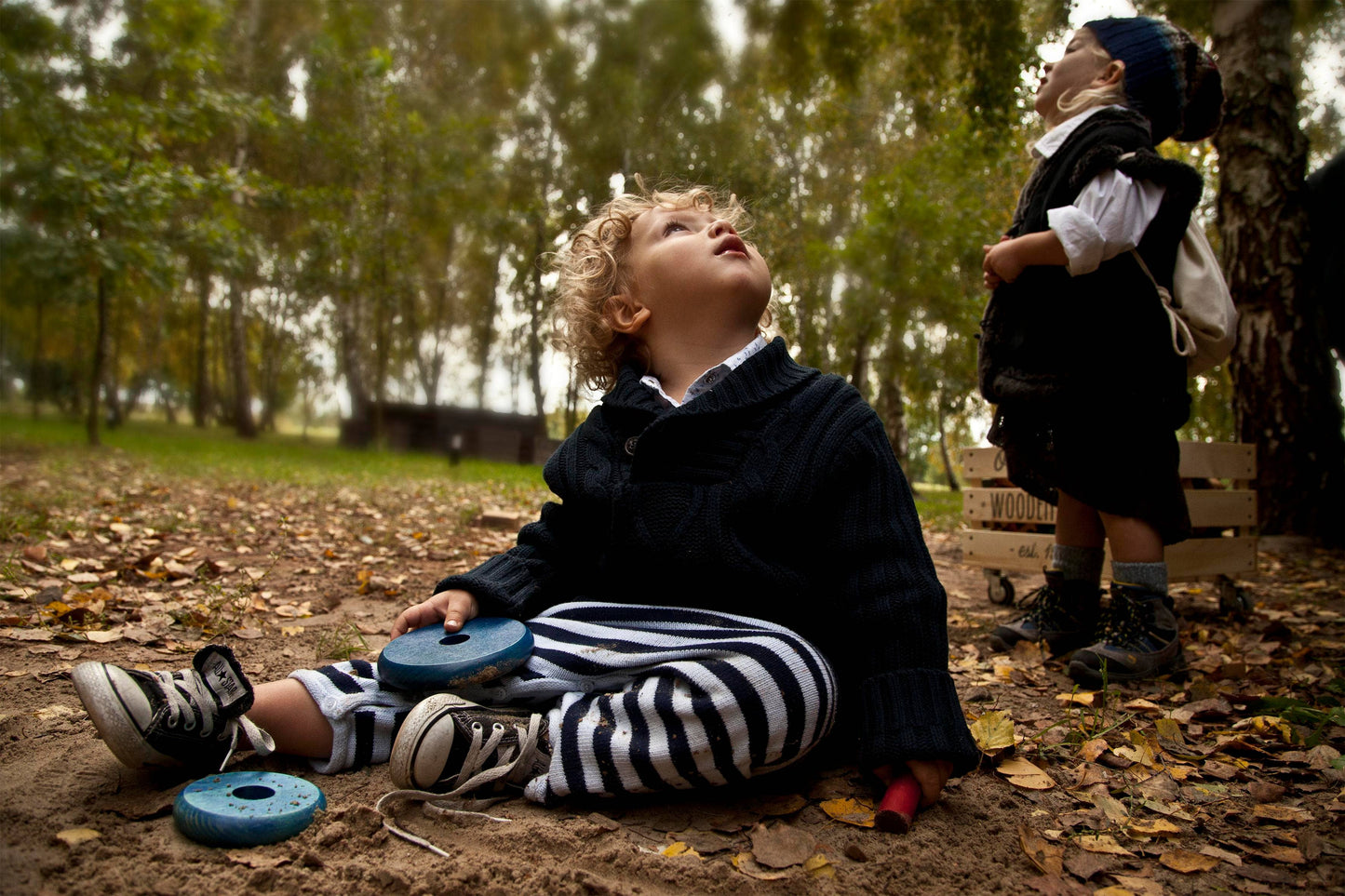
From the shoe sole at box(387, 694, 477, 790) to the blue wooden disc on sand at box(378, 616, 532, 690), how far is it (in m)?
0.08

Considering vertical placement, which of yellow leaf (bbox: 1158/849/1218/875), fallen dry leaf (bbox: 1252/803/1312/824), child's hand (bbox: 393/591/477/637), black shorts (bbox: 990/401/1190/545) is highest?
black shorts (bbox: 990/401/1190/545)

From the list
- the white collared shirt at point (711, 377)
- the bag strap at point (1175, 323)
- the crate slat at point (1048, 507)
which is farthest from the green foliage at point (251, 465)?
the bag strap at point (1175, 323)

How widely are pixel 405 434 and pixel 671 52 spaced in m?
10.9

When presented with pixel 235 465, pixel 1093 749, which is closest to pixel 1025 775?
pixel 1093 749

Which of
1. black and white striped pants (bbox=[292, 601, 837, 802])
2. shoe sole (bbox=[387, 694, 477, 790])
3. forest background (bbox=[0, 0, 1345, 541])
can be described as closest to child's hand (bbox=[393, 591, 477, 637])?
black and white striped pants (bbox=[292, 601, 837, 802])

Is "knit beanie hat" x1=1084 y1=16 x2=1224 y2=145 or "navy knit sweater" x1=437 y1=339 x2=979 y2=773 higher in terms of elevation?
"knit beanie hat" x1=1084 y1=16 x2=1224 y2=145

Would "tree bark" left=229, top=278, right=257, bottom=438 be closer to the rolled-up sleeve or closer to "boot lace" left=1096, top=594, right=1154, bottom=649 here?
the rolled-up sleeve

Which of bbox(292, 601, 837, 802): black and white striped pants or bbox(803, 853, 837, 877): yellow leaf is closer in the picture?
bbox(803, 853, 837, 877): yellow leaf

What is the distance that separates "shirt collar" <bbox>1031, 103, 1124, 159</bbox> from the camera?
2.59 m

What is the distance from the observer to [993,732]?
1.93m

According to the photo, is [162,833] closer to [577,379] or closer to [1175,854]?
[577,379]

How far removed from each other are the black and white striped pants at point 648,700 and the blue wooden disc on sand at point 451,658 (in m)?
0.06

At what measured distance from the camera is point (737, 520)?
1669 mm

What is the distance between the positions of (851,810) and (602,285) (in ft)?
4.64
